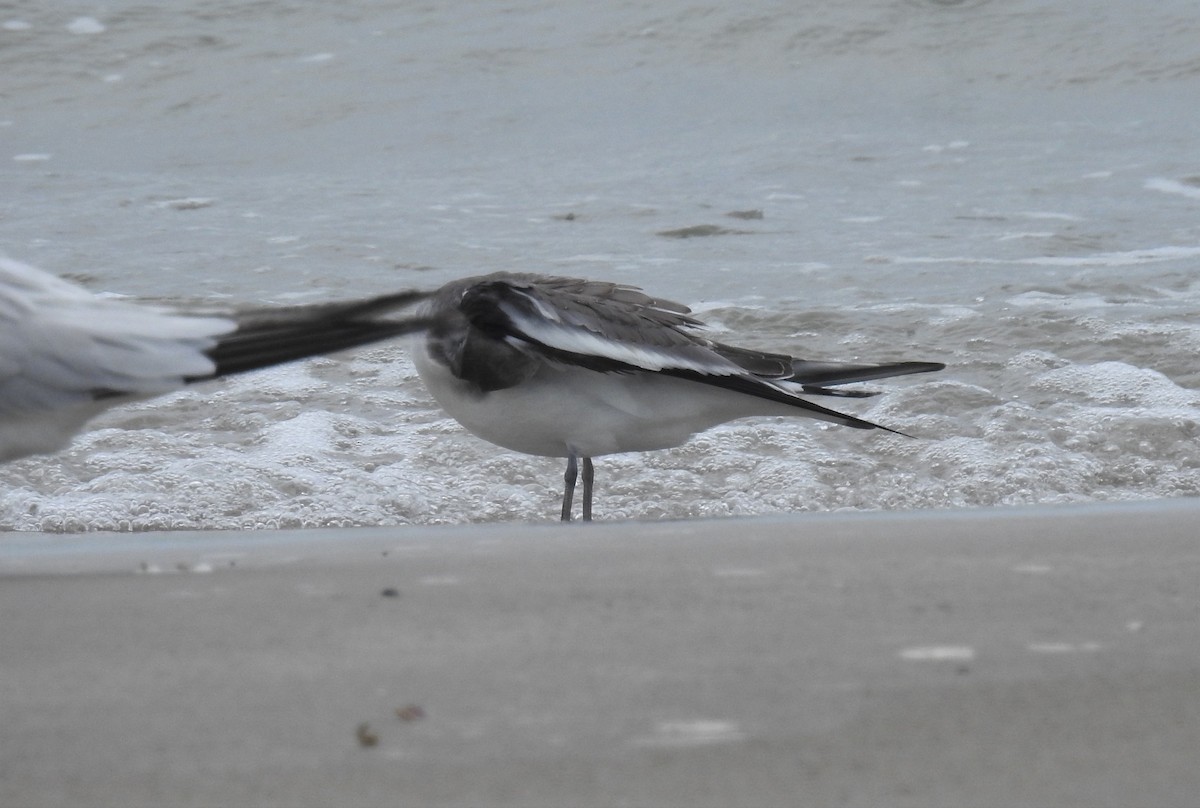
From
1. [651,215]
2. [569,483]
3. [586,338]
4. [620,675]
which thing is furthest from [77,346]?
[651,215]

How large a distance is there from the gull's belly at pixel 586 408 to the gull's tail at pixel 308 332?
1.23 meters

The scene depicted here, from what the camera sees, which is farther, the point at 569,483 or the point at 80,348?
the point at 569,483

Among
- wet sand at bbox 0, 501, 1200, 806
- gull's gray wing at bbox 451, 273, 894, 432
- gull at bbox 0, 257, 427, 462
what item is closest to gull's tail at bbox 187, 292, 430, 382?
gull at bbox 0, 257, 427, 462

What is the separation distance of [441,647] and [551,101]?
9.32 metres

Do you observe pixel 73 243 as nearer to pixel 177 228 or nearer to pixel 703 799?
pixel 177 228

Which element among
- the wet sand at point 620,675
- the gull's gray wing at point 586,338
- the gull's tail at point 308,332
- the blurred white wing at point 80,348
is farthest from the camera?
the gull's gray wing at point 586,338

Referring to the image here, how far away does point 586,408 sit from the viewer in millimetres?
3432

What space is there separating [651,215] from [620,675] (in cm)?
634

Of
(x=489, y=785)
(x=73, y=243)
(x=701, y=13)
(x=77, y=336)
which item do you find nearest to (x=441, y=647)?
(x=489, y=785)

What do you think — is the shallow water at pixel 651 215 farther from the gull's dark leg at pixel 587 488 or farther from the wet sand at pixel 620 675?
the wet sand at pixel 620 675

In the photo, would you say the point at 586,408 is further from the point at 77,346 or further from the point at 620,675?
the point at 620,675

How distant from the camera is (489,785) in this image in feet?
4.62

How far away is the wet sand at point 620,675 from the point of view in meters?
1.42

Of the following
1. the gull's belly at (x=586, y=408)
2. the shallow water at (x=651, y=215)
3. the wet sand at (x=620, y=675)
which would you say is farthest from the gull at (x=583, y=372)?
the wet sand at (x=620, y=675)
